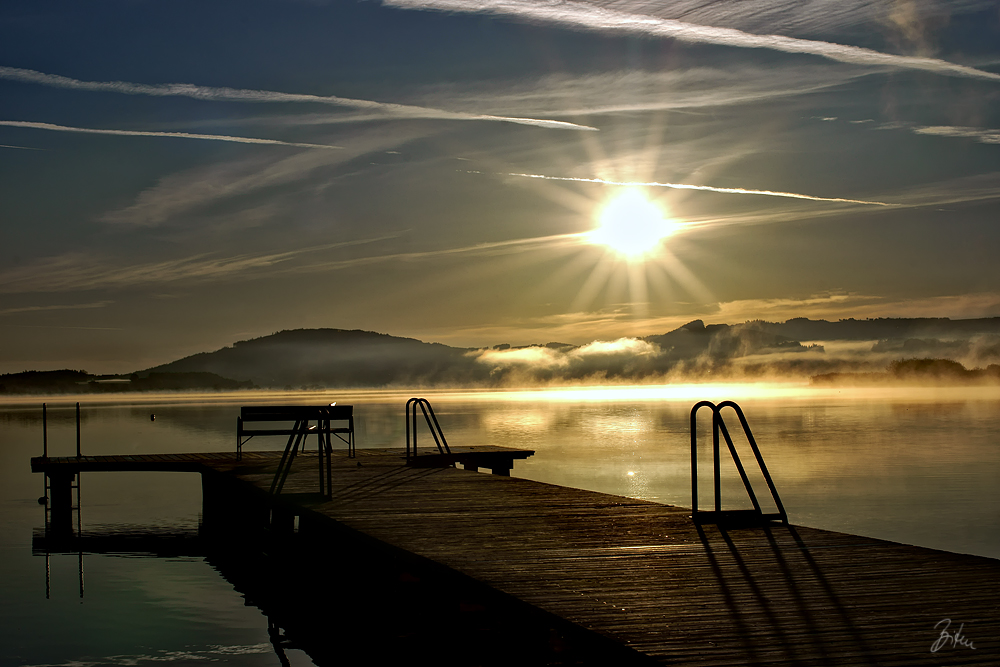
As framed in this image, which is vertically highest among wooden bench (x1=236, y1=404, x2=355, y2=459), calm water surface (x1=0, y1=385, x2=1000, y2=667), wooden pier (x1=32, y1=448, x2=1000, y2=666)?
wooden bench (x1=236, y1=404, x2=355, y2=459)

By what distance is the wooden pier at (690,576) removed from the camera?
17.4 feet

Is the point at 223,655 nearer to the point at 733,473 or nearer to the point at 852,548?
the point at 852,548

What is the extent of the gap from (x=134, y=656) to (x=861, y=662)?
957cm

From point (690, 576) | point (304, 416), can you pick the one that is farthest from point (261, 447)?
point (690, 576)

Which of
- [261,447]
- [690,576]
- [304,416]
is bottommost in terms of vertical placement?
[261,447]

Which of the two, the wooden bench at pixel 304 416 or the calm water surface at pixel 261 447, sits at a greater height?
the wooden bench at pixel 304 416

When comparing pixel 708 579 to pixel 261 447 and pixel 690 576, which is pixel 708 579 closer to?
pixel 690 576

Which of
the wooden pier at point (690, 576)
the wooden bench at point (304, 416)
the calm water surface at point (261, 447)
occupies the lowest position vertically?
the calm water surface at point (261, 447)

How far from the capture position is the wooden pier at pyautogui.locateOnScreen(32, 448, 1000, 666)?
532 centimetres

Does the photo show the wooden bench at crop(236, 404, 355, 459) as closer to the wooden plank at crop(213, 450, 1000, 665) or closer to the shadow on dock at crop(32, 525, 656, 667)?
the shadow on dock at crop(32, 525, 656, 667)

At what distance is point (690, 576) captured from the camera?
7316 mm

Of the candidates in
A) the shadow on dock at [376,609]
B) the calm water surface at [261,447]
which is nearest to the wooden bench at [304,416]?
the shadow on dock at [376,609]

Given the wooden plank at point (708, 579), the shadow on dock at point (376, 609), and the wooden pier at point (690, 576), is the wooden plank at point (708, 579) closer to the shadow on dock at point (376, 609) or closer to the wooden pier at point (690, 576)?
the wooden pier at point (690, 576)

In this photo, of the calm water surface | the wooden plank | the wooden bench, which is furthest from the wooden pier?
the calm water surface
